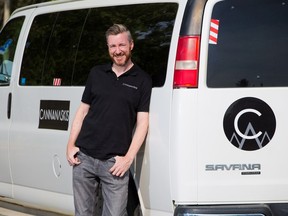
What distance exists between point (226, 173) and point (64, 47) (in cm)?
220

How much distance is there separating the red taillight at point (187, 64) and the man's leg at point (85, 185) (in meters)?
0.87

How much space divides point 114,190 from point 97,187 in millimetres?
269

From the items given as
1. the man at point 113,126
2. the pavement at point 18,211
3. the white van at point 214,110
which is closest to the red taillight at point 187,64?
the white van at point 214,110

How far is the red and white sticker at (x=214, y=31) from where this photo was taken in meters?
4.84

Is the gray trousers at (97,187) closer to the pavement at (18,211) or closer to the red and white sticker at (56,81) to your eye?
the red and white sticker at (56,81)

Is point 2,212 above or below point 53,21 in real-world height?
below

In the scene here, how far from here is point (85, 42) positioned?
5961 mm

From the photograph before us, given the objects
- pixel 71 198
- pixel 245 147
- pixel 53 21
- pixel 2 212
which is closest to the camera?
pixel 245 147

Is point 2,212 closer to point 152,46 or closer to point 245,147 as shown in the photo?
point 152,46

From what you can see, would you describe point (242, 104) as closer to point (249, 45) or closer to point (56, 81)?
point (249, 45)

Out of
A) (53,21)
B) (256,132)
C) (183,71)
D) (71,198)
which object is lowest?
(71,198)

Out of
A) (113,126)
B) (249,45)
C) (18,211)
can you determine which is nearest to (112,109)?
(113,126)

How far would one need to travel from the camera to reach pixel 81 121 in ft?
17.0

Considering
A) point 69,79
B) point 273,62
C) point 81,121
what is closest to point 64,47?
point 69,79
